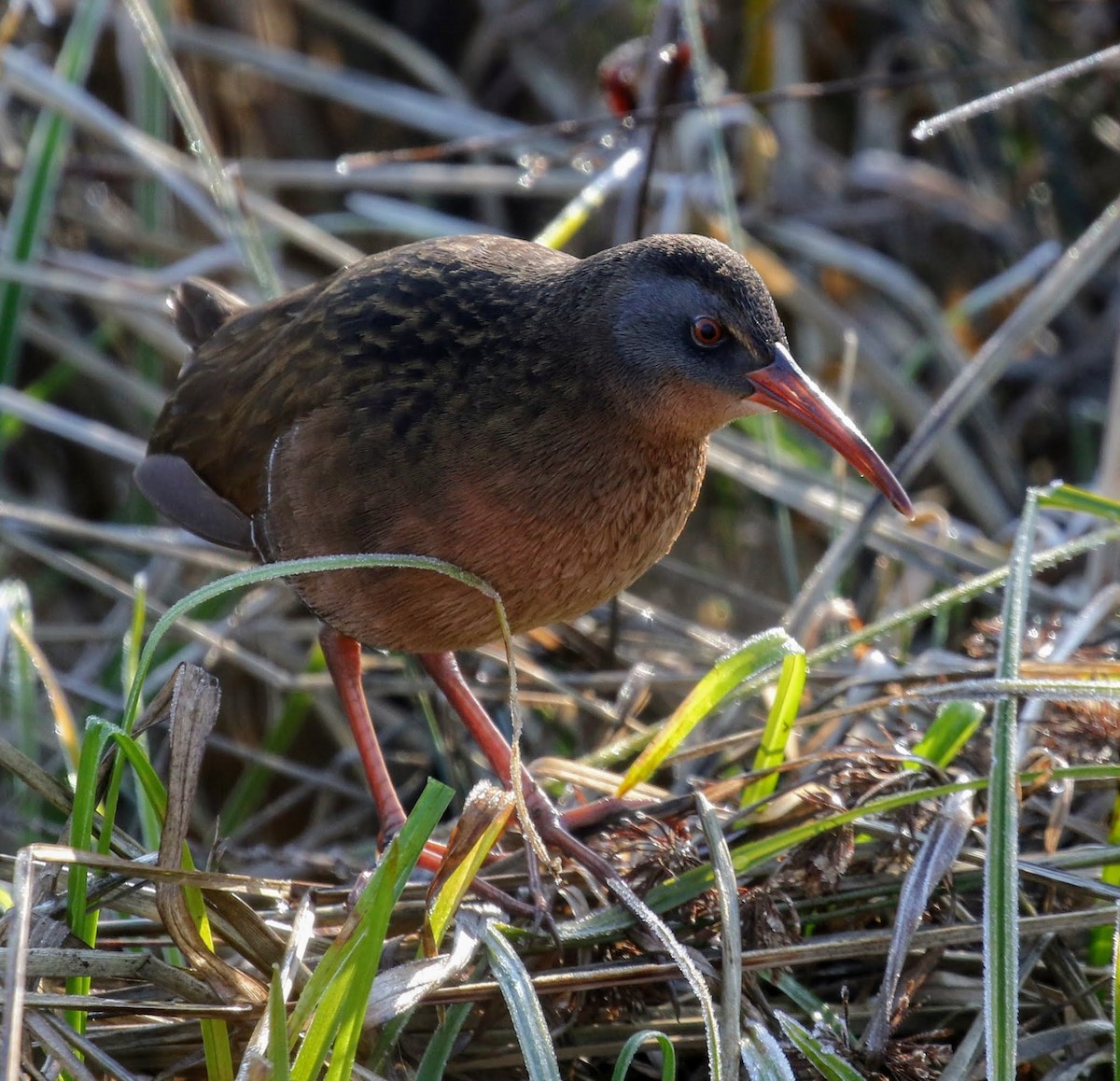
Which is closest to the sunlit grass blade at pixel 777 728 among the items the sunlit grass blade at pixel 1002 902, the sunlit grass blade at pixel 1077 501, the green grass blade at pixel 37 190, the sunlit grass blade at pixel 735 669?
the sunlit grass blade at pixel 735 669

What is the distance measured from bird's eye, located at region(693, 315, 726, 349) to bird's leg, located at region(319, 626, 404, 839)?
0.83 metres

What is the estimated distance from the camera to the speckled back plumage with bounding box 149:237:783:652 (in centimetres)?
202

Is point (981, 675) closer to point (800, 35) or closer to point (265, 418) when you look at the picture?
point (265, 418)

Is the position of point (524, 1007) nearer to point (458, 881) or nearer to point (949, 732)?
point (458, 881)

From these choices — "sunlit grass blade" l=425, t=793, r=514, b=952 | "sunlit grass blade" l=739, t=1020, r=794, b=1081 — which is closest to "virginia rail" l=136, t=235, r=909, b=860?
"sunlit grass blade" l=425, t=793, r=514, b=952

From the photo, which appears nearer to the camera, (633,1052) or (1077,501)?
(633,1052)

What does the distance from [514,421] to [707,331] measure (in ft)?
0.94

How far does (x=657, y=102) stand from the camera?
2920mm

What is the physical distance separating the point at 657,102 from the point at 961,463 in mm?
1269

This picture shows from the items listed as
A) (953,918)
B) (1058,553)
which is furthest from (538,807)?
(1058,553)

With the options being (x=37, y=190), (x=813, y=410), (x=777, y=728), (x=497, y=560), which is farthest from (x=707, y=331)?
(x=37, y=190)

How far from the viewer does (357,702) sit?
2.51 metres

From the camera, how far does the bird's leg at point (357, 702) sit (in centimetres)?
245

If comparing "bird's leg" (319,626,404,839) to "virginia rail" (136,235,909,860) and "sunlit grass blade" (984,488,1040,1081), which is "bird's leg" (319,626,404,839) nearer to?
"virginia rail" (136,235,909,860)
